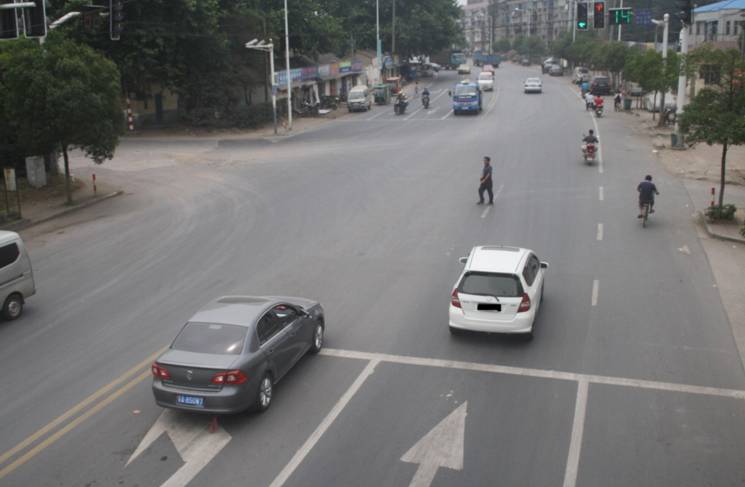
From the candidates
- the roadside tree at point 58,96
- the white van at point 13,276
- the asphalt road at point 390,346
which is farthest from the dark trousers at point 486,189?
the white van at point 13,276

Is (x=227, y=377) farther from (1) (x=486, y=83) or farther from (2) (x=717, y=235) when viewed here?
(1) (x=486, y=83)

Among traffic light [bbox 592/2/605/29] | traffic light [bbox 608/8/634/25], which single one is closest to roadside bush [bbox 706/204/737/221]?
traffic light [bbox 592/2/605/29]

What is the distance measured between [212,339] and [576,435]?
5.25 meters

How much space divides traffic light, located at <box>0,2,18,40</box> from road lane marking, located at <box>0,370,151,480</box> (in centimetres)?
1986

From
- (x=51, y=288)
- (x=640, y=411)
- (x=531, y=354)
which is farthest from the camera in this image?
(x=51, y=288)

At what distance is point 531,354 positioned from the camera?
43.3 feet

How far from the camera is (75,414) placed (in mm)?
11164

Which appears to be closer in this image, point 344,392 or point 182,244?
point 344,392

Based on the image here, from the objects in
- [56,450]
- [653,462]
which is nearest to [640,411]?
[653,462]

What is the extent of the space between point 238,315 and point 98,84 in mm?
17745

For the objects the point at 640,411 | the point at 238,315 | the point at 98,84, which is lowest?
the point at 640,411

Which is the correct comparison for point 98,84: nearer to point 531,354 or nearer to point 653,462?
point 531,354

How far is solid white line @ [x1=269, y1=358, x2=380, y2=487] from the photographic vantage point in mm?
9391

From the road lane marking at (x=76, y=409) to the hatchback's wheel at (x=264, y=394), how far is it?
2.67 meters
